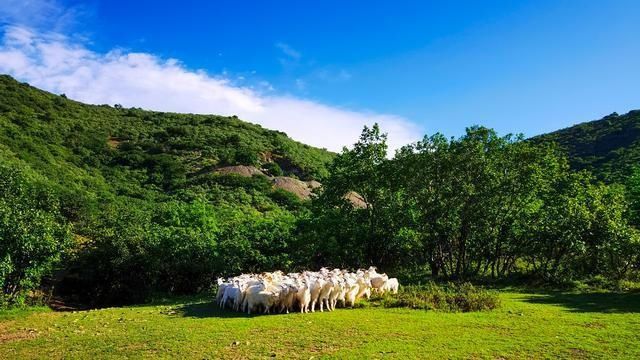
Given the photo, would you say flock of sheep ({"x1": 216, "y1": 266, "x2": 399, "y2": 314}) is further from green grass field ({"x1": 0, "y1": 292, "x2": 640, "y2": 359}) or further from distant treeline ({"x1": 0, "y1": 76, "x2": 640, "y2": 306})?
distant treeline ({"x1": 0, "y1": 76, "x2": 640, "y2": 306})

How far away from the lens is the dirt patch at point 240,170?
58500 mm

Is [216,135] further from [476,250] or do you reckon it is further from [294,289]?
[294,289]

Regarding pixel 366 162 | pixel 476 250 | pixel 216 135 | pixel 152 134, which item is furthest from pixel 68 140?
pixel 476 250

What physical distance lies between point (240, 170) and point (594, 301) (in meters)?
45.4

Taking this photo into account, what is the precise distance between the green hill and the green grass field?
33586 millimetres

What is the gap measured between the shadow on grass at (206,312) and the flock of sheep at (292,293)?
0.35 metres

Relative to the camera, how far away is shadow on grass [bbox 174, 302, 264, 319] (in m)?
16.8

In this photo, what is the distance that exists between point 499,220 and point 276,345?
18393 mm

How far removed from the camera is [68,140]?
60.7 meters

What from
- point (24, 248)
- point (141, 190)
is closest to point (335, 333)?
point (24, 248)

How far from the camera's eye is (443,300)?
18.1 metres

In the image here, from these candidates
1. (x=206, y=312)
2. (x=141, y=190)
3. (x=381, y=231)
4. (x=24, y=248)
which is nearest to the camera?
(x=206, y=312)

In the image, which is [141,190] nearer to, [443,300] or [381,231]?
[381,231]

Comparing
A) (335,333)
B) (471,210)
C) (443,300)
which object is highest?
(471,210)
